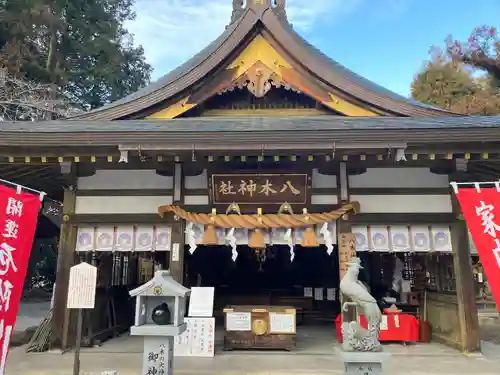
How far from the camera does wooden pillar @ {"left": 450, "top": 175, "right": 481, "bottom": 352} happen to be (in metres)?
6.89

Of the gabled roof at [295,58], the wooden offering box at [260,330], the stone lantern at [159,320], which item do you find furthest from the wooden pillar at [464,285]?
the stone lantern at [159,320]

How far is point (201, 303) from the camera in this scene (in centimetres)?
711

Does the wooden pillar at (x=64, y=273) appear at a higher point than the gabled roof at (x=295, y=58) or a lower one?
lower

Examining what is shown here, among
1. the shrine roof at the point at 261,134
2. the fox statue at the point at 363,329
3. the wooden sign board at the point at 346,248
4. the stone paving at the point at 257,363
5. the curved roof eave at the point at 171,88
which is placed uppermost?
the curved roof eave at the point at 171,88

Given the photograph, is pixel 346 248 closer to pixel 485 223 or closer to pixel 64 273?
pixel 485 223

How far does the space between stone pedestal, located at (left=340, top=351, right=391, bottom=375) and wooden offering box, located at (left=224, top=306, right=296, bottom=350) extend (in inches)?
114

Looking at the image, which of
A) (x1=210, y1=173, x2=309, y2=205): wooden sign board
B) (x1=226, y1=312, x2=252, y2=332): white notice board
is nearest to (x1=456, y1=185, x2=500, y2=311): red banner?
(x1=210, y1=173, x2=309, y2=205): wooden sign board

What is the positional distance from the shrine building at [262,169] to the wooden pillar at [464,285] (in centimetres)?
2

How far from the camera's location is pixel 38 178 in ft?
27.3

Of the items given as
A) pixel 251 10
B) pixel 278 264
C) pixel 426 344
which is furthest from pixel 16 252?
pixel 278 264

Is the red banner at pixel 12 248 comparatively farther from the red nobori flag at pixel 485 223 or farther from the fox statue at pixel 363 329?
the red nobori flag at pixel 485 223

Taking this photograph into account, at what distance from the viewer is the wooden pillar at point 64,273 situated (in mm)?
7086

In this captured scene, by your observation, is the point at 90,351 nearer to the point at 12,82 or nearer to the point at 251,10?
the point at 251,10

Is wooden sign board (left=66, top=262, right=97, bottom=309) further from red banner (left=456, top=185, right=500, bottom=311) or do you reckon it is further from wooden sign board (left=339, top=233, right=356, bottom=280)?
red banner (left=456, top=185, right=500, bottom=311)
